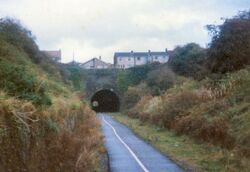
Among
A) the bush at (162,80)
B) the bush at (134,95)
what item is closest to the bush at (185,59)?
the bush at (162,80)

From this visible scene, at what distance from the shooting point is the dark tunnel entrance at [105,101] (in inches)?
4392

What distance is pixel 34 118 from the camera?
44.9 feet

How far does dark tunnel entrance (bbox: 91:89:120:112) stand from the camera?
112 meters

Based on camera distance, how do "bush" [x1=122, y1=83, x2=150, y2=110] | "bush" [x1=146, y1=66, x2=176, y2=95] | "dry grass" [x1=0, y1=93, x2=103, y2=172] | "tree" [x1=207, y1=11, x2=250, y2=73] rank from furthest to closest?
"bush" [x1=122, y1=83, x2=150, y2=110] < "bush" [x1=146, y1=66, x2=176, y2=95] < "tree" [x1=207, y1=11, x2=250, y2=73] < "dry grass" [x1=0, y1=93, x2=103, y2=172]

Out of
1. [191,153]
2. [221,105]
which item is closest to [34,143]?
[191,153]

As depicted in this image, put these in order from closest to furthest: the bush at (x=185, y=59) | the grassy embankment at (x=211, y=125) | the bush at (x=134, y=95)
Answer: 1. the grassy embankment at (x=211, y=125)
2. the bush at (x=185, y=59)
3. the bush at (x=134, y=95)

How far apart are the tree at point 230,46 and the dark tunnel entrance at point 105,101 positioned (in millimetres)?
68161

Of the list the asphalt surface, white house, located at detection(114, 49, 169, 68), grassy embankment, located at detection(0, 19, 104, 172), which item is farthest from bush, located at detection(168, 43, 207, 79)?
white house, located at detection(114, 49, 169, 68)

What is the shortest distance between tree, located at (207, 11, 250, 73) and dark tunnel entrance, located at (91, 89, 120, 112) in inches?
2684

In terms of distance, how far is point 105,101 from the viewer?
11412cm

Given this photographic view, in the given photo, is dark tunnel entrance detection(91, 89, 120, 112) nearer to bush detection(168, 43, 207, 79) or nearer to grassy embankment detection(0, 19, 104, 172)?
bush detection(168, 43, 207, 79)

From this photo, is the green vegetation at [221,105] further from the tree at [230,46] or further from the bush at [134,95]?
the bush at [134,95]

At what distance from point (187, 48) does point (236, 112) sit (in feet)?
177

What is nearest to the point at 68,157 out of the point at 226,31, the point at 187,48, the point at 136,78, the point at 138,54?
the point at 226,31
